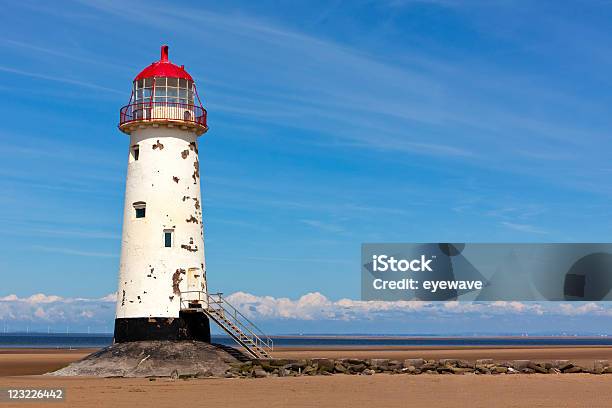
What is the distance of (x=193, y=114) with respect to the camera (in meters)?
31.1

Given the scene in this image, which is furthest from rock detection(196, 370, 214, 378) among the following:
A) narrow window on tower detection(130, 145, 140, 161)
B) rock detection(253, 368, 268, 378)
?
narrow window on tower detection(130, 145, 140, 161)

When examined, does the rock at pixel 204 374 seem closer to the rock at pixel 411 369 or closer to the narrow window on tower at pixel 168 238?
the narrow window on tower at pixel 168 238

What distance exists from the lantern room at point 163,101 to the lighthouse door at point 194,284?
5.44 meters

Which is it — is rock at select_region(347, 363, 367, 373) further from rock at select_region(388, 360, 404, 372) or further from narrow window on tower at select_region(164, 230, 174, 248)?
narrow window on tower at select_region(164, 230, 174, 248)

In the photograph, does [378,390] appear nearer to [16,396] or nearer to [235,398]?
[235,398]

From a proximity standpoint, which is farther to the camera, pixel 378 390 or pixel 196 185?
pixel 196 185

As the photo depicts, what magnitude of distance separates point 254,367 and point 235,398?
22.8ft

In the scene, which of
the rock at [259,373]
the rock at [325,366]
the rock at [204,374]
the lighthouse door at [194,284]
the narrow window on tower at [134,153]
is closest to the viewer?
the rock at [204,374]

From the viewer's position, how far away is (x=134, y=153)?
31.1 meters

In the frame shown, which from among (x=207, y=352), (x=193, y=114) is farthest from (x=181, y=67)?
(x=207, y=352)

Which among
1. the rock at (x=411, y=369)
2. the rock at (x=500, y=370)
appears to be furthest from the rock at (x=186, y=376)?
the rock at (x=500, y=370)

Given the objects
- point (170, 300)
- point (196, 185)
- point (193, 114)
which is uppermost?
point (193, 114)

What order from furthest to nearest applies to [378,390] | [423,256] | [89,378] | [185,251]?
[423,256], [185,251], [89,378], [378,390]

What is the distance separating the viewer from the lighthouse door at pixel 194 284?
99.0 feet
